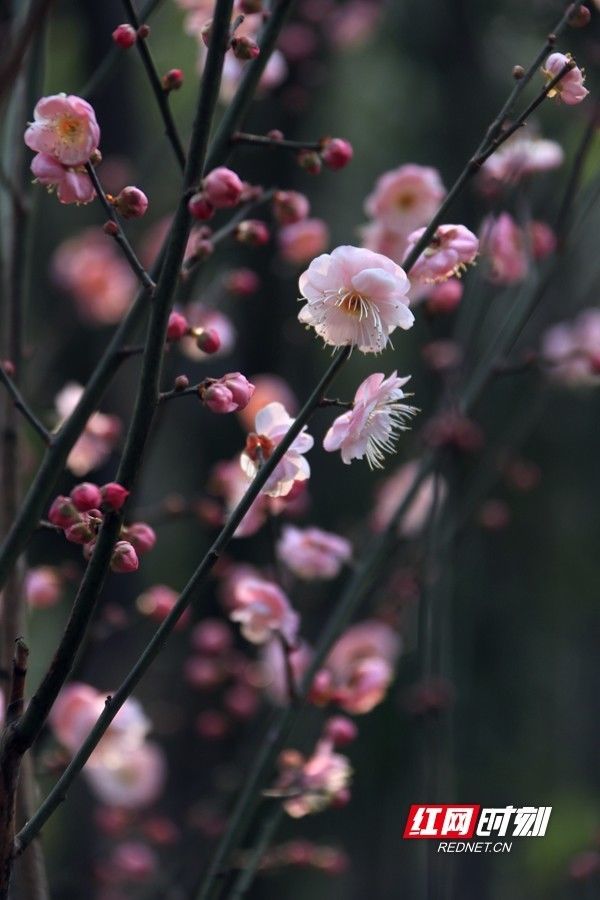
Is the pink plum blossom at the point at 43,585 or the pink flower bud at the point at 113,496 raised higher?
the pink plum blossom at the point at 43,585

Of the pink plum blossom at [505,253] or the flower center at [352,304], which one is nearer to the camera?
the flower center at [352,304]

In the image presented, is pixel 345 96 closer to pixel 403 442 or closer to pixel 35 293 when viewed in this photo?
pixel 35 293

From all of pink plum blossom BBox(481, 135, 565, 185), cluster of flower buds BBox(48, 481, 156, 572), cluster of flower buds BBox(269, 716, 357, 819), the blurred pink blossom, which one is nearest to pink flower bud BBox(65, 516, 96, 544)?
cluster of flower buds BBox(48, 481, 156, 572)

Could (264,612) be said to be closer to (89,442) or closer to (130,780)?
(89,442)

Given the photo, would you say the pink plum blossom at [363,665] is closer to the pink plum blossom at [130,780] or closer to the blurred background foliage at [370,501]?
the pink plum blossom at [130,780]

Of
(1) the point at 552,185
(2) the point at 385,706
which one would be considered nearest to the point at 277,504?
(1) the point at 552,185

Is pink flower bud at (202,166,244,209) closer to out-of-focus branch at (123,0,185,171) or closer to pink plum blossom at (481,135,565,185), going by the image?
out-of-focus branch at (123,0,185,171)

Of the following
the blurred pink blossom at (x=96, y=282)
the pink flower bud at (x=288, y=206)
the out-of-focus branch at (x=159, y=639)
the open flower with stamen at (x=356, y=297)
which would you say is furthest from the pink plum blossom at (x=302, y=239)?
the blurred pink blossom at (x=96, y=282)
